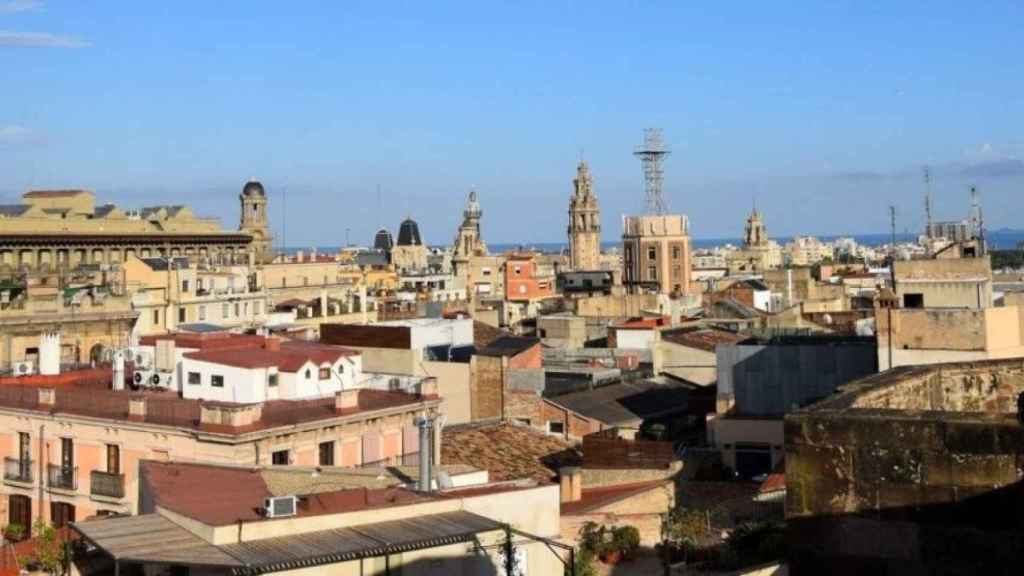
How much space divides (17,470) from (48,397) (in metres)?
1.70

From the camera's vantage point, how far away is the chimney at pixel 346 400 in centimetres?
2742

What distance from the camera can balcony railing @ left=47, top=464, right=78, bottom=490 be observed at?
88.9ft

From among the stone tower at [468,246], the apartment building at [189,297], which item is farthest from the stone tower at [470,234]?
the apartment building at [189,297]

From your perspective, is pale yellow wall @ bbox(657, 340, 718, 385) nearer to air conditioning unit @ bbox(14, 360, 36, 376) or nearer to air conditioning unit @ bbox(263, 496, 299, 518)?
air conditioning unit @ bbox(14, 360, 36, 376)

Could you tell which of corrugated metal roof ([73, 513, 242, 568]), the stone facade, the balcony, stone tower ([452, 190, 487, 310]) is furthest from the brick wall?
stone tower ([452, 190, 487, 310])

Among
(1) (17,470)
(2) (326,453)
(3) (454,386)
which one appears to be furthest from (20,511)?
(3) (454,386)

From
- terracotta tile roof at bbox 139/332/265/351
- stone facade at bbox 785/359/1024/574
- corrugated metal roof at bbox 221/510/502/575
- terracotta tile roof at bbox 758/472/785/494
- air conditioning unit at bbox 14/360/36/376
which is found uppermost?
stone facade at bbox 785/359/1024/574

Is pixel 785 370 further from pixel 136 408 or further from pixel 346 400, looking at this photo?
pixel 136 408

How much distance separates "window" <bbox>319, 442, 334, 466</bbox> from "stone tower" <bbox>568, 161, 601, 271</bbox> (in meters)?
117

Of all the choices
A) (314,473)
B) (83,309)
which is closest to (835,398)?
(314,473)

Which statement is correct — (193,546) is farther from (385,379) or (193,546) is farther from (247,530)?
(385,379)

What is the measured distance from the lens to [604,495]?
24734 mm

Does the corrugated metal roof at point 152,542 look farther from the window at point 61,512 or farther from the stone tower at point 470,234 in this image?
the stone tower at point 470,234

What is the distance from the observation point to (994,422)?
677 cm
